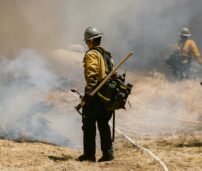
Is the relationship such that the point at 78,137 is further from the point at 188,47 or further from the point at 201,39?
the point at 201,39

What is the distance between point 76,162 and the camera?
710 cm

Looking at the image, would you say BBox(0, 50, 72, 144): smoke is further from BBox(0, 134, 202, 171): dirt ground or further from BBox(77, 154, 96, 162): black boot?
BBox(77, 154, 96, 162): black boot

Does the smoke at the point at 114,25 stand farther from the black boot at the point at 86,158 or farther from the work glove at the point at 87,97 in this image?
the work glove at the point at 87,97

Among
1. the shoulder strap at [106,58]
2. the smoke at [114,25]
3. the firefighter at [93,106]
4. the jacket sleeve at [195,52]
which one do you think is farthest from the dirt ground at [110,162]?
the smoke at [114,25]

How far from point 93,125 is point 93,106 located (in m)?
0.28

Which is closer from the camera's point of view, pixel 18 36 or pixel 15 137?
pixel 15 137

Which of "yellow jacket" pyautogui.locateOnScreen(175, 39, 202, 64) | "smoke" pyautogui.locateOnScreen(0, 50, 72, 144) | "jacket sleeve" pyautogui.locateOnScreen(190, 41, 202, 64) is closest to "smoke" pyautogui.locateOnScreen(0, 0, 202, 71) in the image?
"yellow jacket" pyautogui.locateOnScreen(175, 39, 202, 64)

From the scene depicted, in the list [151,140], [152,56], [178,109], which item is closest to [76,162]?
[151,140]

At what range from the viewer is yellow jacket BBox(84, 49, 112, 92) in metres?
6.91

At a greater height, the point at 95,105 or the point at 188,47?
the point at 188,47

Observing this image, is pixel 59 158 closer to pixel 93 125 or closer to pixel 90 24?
pixel 93 125

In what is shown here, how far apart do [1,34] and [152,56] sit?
20.2 ft

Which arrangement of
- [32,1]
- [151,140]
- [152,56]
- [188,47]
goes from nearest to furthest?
[151,140] → [188,47] → [152,56] → [32,1]

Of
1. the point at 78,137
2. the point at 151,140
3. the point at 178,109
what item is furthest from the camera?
the point at 178,109
